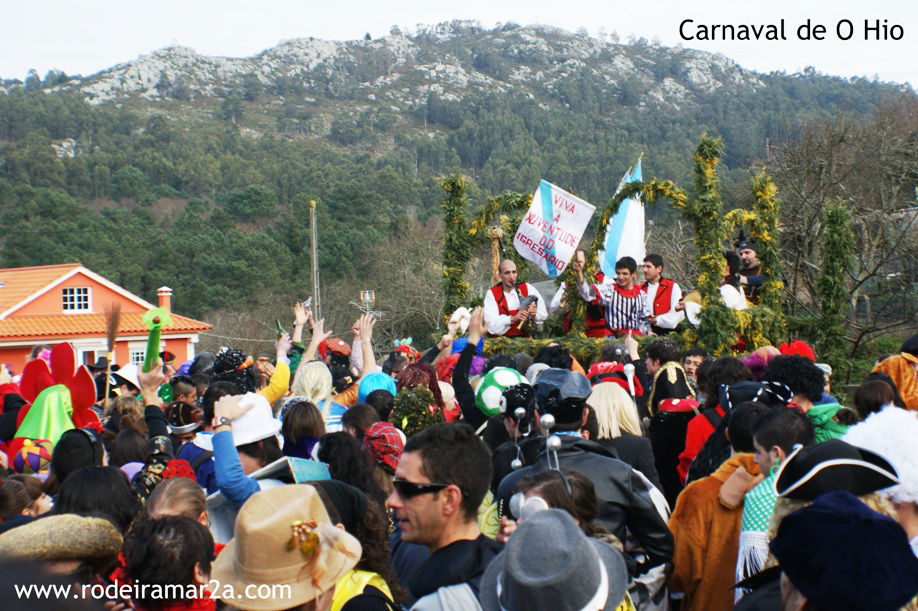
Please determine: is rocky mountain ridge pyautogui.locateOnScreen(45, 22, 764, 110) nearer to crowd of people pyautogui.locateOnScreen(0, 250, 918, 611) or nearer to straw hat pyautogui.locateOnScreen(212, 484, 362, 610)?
crowd of people pyautogui.locateOnScreen(0, 250, 918, 611)

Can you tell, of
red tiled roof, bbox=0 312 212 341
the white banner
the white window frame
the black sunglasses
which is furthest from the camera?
the white window frame

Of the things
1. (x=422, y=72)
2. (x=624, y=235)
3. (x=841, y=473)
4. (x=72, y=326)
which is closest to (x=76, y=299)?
(x=72, y=326)

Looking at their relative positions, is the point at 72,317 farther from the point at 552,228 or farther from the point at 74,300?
the point at 552,228

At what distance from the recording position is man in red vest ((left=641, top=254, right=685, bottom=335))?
11.4m

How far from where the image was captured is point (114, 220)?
64.9 metres

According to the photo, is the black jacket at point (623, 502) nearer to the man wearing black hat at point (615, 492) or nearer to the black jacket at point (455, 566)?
the man wearing black hat at point (615, 492)

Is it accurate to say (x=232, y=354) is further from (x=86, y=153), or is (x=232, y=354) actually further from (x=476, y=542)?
(x=86, y=153)

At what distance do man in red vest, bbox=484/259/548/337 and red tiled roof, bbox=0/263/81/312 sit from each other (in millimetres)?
34715

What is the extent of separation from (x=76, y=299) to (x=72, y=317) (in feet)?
3.08

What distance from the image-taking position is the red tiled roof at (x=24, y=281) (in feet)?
136

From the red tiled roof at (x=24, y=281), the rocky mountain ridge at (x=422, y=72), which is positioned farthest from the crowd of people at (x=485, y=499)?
the rocky mountain ridge at (x=422, y=72)

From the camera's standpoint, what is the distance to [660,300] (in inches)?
458

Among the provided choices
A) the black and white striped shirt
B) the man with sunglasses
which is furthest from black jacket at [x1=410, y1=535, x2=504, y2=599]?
the black and white striped shirt

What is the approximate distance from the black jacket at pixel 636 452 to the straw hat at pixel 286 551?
2.21 m
